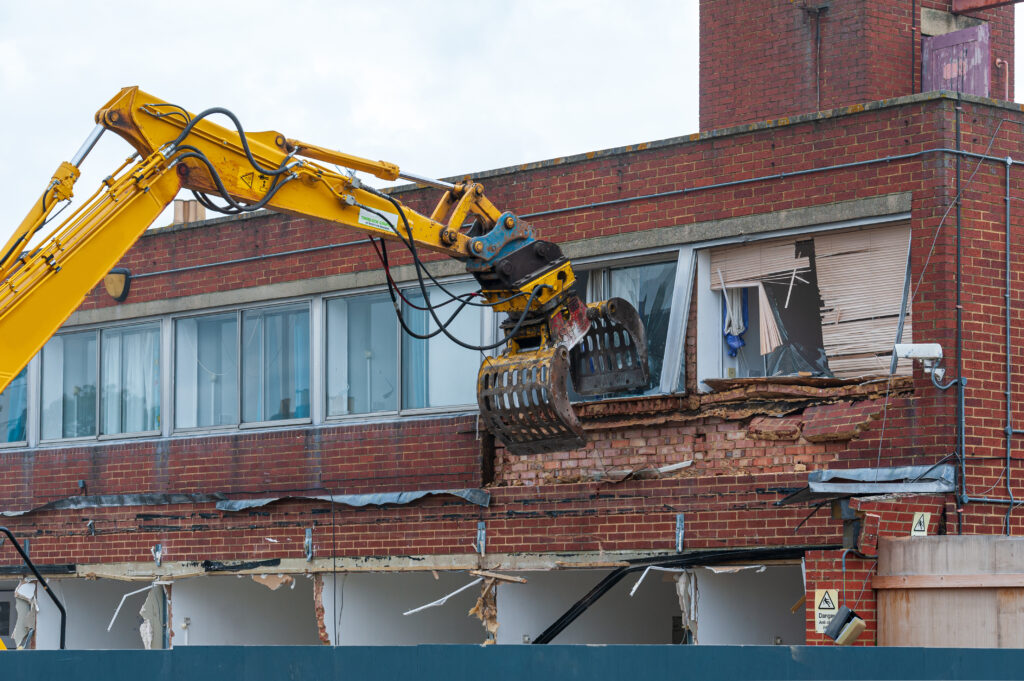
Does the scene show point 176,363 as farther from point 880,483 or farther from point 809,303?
point 880,483

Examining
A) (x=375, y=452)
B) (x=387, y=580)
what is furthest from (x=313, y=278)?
(x=387, y=580)

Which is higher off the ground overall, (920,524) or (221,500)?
(221,500)

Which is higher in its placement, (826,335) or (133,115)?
(133,115)

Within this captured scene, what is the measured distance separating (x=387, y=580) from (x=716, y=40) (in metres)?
10.2

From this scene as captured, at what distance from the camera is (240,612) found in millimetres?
18234

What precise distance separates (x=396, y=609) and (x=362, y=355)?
2.83 m

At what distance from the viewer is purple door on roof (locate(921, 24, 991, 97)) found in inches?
848

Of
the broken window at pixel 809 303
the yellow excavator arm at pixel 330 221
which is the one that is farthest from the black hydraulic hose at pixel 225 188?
the broken window at pixel 809 303

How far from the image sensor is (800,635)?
1509cm

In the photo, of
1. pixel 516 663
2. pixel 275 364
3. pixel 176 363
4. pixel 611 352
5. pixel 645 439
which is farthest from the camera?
pixel 176 363

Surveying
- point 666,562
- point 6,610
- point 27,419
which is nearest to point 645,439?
point 666,562

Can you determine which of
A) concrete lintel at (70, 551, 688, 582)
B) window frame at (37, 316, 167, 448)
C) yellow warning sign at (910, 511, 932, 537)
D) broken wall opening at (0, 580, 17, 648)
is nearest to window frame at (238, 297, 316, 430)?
window frame at (37, 316, 167, 448)

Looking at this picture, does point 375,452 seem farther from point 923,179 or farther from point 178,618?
point 923,179

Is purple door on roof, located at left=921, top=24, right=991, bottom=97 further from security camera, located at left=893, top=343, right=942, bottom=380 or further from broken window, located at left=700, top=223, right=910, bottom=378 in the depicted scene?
security camera, located at left=893, top=343, right=942, bottom=380
